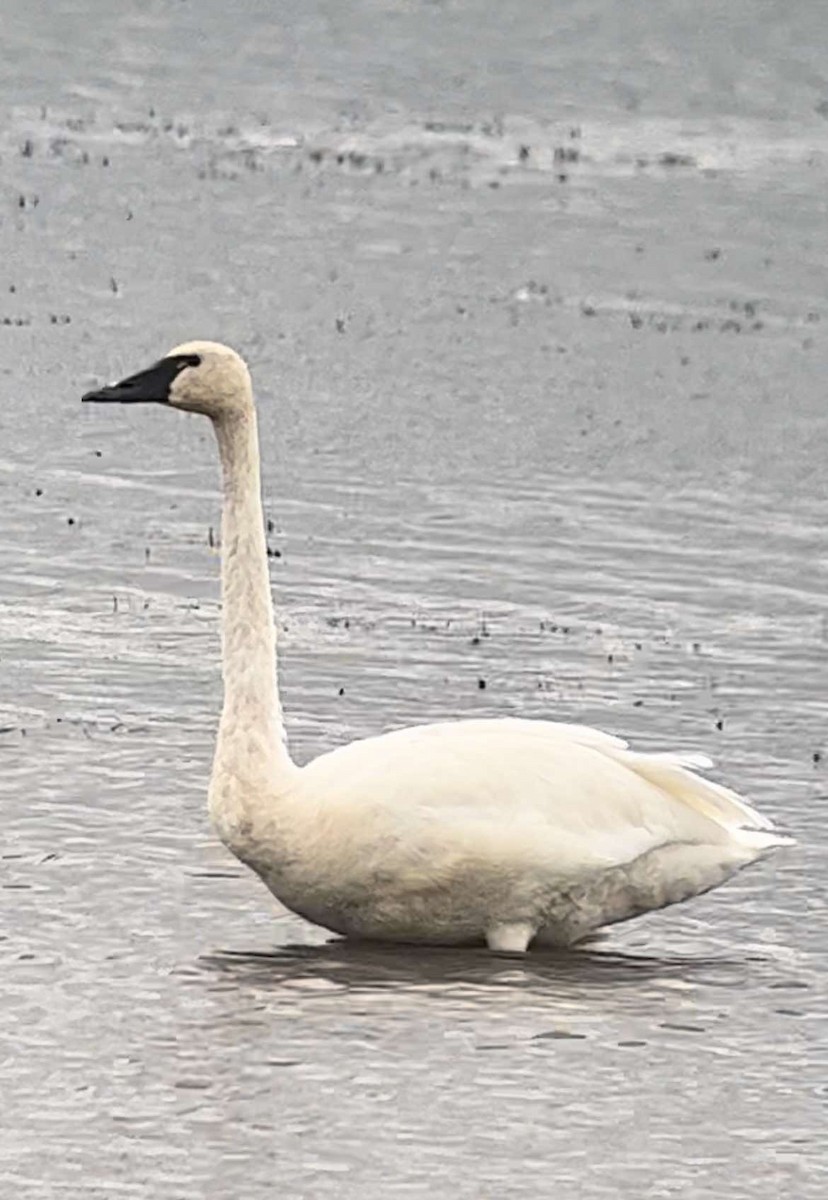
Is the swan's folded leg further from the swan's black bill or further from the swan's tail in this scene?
the swan's black bill

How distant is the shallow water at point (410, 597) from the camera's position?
788 centimetres

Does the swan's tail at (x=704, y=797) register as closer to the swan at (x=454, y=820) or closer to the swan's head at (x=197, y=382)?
the swan at (x=454, y=820)

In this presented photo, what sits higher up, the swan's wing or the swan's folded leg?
the swan's wing

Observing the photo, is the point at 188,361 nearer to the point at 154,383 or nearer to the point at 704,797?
the point at 154,383

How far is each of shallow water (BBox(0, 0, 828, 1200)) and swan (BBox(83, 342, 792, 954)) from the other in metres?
0.15

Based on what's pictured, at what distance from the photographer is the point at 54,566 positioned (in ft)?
45.2

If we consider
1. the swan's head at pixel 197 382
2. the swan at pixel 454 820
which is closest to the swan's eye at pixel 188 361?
the swan's head at pixel 197 382

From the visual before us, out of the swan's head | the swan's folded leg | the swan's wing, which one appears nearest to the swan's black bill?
the swan's head

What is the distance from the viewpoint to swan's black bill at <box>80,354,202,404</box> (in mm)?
9656

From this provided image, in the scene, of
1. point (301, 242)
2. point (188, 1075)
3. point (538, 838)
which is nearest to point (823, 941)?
point (538, 838)

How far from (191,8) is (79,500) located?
1053 inches

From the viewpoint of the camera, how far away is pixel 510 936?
9.13 meters

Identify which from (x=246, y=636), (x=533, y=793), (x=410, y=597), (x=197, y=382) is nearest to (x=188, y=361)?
(x=197, y=382)

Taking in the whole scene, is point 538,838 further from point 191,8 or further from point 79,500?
point 191,8
